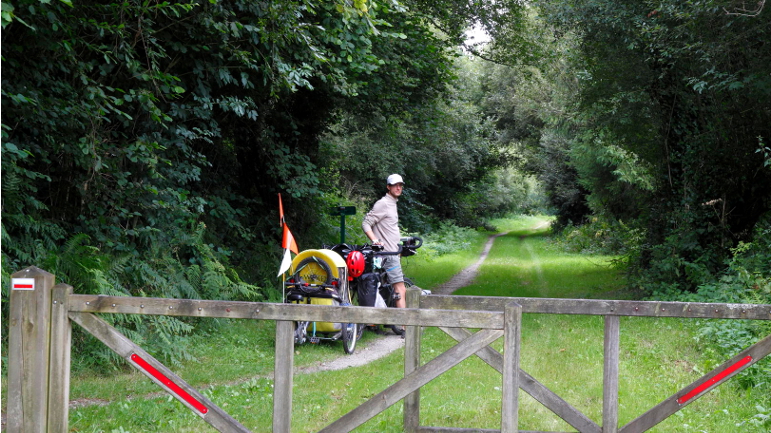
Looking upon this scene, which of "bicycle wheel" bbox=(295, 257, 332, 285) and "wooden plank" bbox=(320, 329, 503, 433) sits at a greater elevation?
"bicycle wheel" bbox=(295, 257, 332, 285)

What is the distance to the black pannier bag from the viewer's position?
10.2 metres

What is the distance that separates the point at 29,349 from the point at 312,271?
534cm

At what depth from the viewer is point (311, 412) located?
6508mm

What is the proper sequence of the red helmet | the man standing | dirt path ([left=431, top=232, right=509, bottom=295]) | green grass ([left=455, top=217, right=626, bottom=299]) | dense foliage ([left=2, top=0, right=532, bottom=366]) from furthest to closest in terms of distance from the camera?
dirt path ([left=431, top=232, right=509, bottom=295]) → green grass ([left=455, top=217, right=626, bottom=299]) → the man standing → the red helmet → dense foliage ([left=2, top=0, right=532, bottom=366])

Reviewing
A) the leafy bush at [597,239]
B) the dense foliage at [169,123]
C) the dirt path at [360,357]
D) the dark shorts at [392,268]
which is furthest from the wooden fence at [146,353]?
the leafy bush at [597,239]

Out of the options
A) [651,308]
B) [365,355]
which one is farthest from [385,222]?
[651,308]

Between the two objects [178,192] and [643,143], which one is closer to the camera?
[178,192]

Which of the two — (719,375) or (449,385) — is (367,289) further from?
(719,375)

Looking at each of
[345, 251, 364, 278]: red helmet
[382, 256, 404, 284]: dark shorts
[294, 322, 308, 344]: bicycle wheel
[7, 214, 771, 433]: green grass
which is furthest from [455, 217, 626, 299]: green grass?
[294, 322, 308, 344]: bicycle wheel

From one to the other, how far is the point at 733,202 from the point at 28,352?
1342cm

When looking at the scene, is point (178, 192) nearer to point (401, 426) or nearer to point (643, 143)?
point (401, 426)

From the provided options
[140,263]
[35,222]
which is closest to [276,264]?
[140,263]

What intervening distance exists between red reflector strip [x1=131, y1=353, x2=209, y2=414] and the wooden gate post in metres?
0.63

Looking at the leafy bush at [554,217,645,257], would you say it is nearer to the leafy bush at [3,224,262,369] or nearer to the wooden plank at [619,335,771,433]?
the leafy bush at [3,224,262,369]
